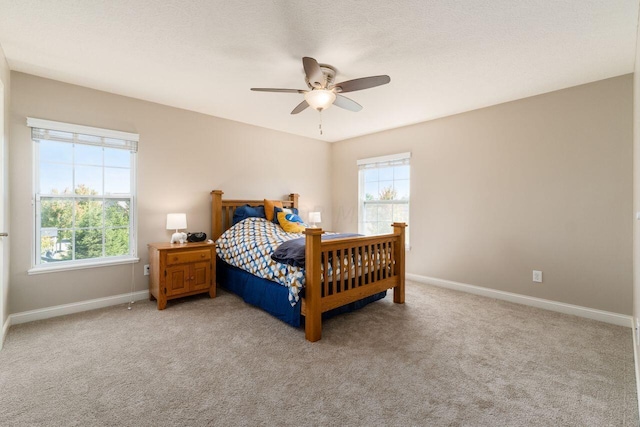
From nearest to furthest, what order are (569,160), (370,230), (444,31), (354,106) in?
(444,31) → (354,106) → (569,160) → (370,230)

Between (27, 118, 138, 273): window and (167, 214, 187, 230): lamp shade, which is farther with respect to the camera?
(167, 214, 187, 230): lamp shade

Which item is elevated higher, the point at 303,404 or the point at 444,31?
the point at 444,31

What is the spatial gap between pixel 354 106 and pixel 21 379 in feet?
10.6

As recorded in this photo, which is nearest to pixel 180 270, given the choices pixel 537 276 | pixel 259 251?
pixel 259 251

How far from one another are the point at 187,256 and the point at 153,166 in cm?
121

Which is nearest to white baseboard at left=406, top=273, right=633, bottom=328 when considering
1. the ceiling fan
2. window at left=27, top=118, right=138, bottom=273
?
the ceiling fan

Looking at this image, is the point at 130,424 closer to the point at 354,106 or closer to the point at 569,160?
the point at 354,106

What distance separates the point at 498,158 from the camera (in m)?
3.40

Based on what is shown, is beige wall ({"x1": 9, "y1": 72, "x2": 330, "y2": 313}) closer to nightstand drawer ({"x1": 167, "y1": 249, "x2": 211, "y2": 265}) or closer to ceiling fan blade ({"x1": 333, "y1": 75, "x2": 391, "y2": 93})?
nightstand drawer ({"x1": 167, "y1": 249, "x2": 211, "y2": 265})

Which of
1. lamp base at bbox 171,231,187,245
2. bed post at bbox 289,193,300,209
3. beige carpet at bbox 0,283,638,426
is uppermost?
bed post at bbox 289,193,300,209

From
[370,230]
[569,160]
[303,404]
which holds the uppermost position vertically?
[569,160]

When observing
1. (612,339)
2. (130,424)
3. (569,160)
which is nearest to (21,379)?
(130,424)

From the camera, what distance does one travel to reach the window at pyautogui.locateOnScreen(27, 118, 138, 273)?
9.21ft

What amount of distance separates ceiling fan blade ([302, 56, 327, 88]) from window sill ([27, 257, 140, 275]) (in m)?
2.87
